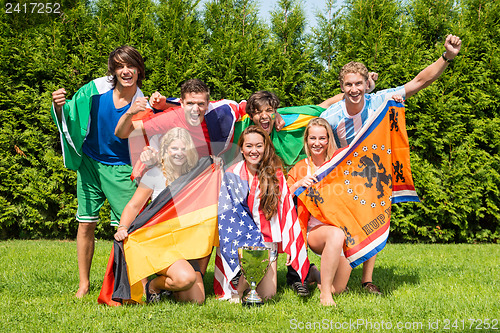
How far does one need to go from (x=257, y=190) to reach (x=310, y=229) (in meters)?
0.66

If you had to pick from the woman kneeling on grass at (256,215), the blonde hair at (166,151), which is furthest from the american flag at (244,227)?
the blonde hair at (166,151)

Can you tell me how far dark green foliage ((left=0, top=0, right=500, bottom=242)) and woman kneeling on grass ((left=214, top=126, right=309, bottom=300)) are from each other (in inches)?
129

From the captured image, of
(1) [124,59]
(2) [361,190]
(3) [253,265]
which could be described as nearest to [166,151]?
(1) [124,59]

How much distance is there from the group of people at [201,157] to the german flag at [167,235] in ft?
0.26

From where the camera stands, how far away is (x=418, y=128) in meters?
7.29

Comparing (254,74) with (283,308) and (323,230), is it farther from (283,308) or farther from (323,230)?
(283,308)

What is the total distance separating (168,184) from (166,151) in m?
0.31

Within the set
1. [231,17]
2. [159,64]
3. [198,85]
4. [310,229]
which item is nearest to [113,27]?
[159,64]

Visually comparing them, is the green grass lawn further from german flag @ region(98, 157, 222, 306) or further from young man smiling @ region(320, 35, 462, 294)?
young man smiling @ region(320, 35, 462, 294)

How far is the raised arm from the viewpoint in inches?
159

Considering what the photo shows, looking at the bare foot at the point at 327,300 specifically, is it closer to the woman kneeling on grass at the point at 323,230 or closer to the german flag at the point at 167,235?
the woman kneeling on grass at the point at 323,230

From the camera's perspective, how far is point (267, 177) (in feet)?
13.2

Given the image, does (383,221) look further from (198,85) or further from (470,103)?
(470,103)

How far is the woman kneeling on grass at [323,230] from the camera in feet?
12.6
